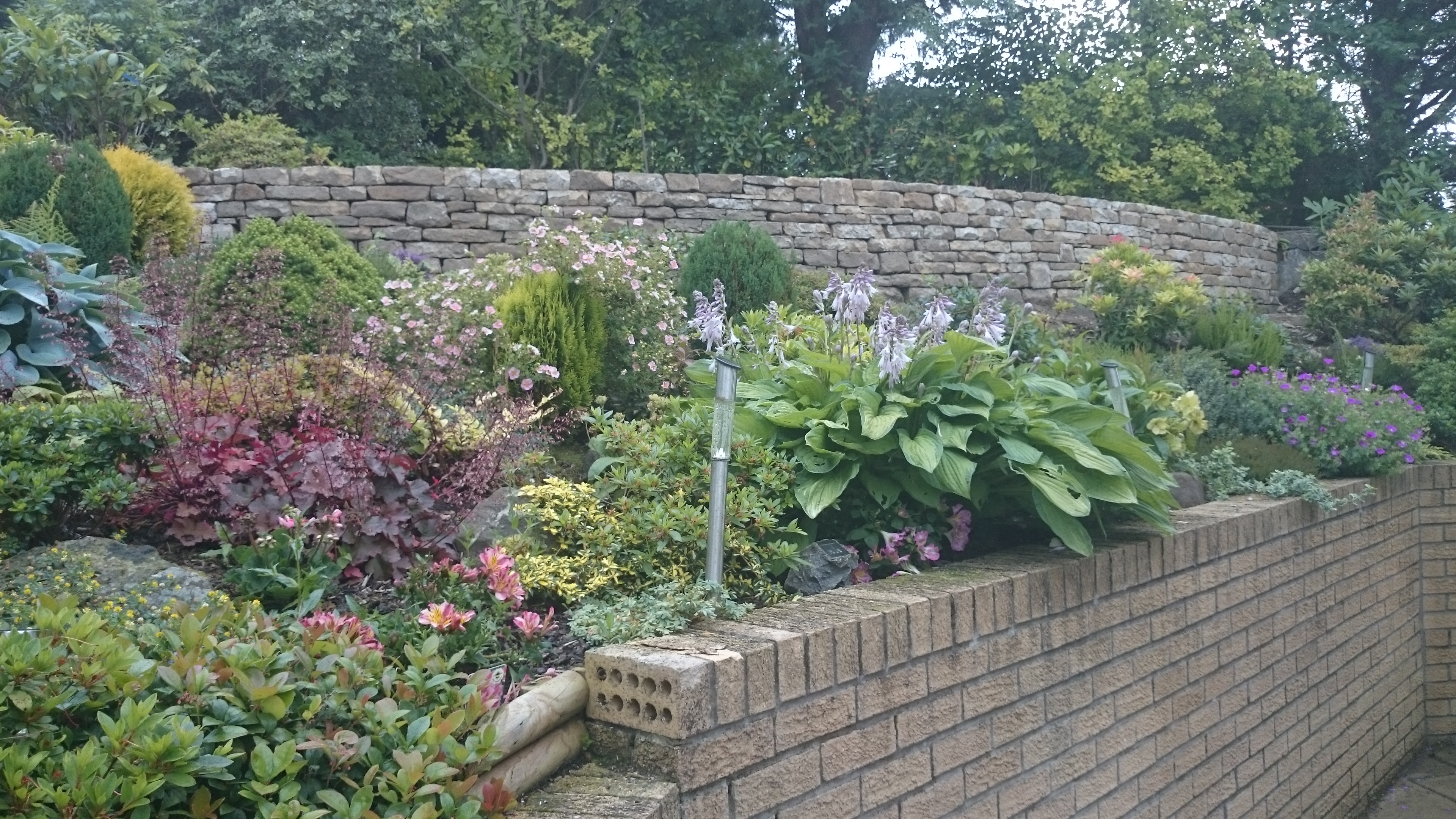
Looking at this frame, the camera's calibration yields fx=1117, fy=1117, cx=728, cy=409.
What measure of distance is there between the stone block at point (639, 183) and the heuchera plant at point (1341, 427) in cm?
532

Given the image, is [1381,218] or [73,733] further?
[1381,218]

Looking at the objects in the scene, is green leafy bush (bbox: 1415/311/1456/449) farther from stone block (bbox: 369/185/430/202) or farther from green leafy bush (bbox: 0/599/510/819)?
stone block (bbox: 369/185/430/202)

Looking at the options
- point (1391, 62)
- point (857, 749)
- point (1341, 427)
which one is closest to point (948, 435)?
point (857, 749)

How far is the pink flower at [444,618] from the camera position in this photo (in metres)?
2.34

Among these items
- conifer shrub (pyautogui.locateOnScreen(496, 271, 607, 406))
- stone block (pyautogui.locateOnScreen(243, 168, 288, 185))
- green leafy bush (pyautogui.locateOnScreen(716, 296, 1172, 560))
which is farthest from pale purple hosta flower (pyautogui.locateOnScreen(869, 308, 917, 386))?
stone block (pyautogui.locateOnScreen(243, 168, 288, 185))

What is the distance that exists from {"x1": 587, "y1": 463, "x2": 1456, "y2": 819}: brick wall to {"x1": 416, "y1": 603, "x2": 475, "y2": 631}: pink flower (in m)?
0.29

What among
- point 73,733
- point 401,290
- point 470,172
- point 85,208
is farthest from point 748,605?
point 470,172

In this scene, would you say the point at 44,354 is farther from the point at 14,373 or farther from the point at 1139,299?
the point at 1139,299

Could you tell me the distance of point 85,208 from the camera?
276 inches

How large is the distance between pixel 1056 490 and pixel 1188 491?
1.88 meters

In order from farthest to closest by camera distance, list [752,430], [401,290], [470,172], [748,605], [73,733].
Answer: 1. [470,172]
2. [401,290]
3. [752,430]
4. [748,605]
5. [73,733]

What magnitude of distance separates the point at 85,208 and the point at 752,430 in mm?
5475

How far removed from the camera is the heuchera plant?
582 cm

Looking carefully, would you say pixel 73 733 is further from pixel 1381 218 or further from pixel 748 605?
pixel 1381 218
